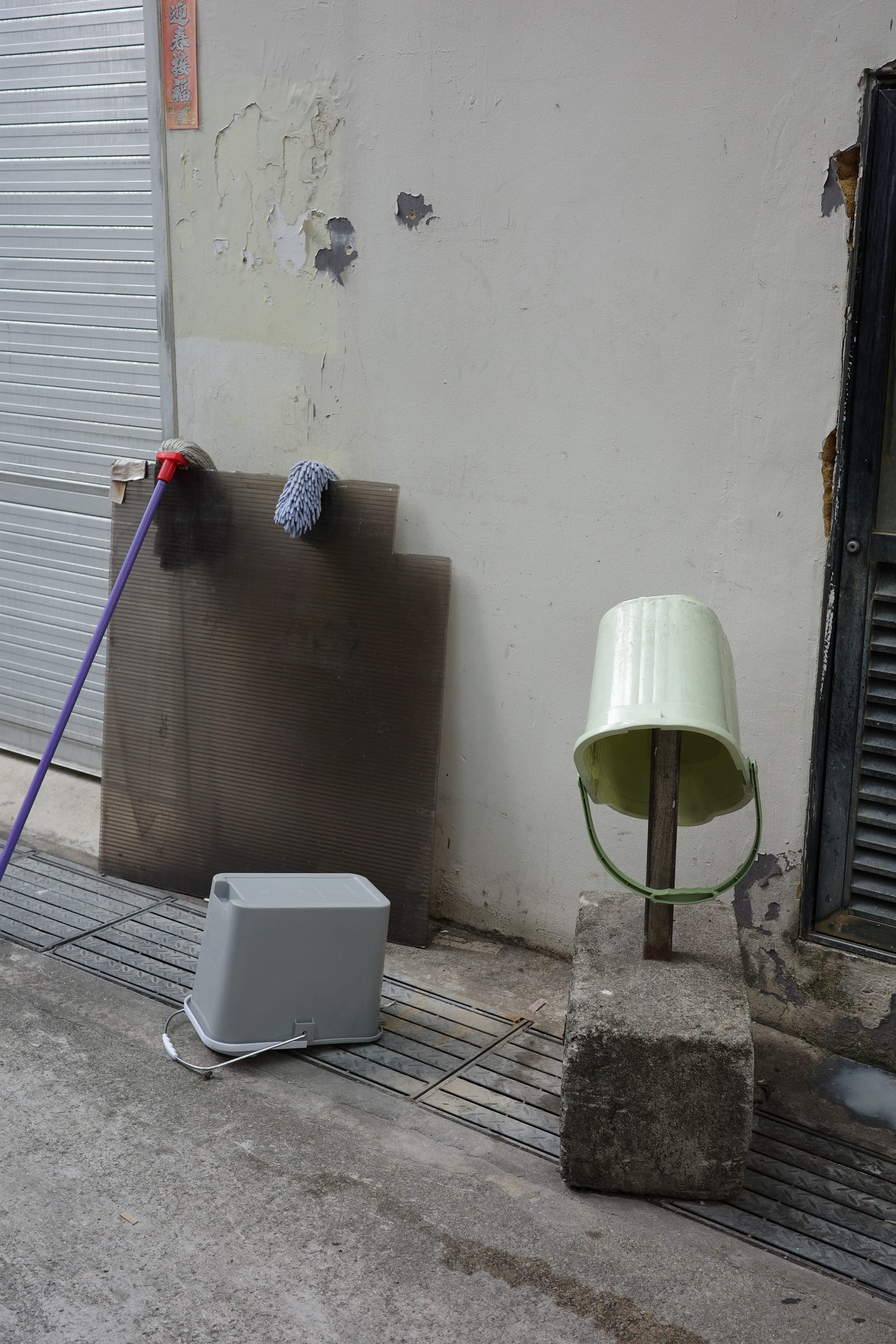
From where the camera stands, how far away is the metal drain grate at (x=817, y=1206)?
2.27m

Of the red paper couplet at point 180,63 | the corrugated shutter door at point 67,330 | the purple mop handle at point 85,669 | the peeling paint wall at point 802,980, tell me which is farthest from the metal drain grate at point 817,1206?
the red paper couplet at point 180,63

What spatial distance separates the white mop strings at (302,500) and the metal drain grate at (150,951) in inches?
49.6

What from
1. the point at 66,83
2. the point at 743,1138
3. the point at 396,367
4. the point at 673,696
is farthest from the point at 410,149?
the point at 743,1138

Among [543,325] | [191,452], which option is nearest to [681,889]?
[543,325]

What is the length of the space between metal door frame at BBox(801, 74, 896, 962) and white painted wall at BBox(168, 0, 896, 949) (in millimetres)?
51

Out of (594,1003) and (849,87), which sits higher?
(849,87)

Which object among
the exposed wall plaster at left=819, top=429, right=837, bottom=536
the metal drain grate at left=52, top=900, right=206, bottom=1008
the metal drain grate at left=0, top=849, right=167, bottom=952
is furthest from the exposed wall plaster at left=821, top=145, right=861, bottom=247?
the metal drain grate at left=0, top=849, right=167, bottom=952

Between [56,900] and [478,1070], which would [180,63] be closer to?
[56,900]

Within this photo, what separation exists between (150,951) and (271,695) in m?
0.85

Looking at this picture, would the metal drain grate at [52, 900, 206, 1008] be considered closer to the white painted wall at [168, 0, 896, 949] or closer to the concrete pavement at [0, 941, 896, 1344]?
the concrete pavement at [0, 941, 896, 1344]

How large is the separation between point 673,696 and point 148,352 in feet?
8.11

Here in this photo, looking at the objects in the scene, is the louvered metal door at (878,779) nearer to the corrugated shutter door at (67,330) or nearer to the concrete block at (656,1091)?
the concrete block at (656,1091)

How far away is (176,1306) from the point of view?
2070 millimetres

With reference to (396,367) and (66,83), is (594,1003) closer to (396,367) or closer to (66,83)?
(396,367)
